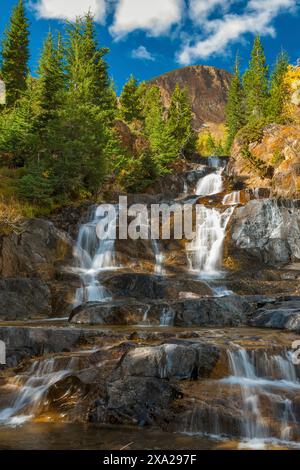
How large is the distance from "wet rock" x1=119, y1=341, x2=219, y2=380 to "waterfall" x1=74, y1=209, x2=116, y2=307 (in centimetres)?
888

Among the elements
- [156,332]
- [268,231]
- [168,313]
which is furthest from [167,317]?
[268,231]

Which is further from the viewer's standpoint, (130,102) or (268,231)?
(130,102)

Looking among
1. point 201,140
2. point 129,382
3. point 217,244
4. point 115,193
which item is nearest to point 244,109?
point 201,140

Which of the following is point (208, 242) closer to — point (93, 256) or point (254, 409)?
point (93, 256)

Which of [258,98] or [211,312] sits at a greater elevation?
[258,98]

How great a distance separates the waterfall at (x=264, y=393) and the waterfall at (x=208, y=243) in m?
12.8

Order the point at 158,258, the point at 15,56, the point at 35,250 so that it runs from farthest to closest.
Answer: the point at 15,56 → the point at 158,258 → the point at 35,250

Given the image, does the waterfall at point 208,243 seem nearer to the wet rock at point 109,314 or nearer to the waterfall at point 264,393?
the wet rock at point 109,314

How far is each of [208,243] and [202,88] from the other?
14654cm

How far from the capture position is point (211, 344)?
33.7ft

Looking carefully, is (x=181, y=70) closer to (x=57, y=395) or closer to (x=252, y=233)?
(x=252, y=233)

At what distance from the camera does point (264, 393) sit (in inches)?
336

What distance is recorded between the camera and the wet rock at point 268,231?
81.5 feet

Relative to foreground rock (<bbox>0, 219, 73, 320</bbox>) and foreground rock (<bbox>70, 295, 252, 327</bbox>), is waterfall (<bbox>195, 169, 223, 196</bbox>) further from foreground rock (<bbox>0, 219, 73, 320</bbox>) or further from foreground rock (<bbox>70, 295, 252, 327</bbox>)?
foreground rock (<bbox>70, 295, 252, 327</bbox>)
